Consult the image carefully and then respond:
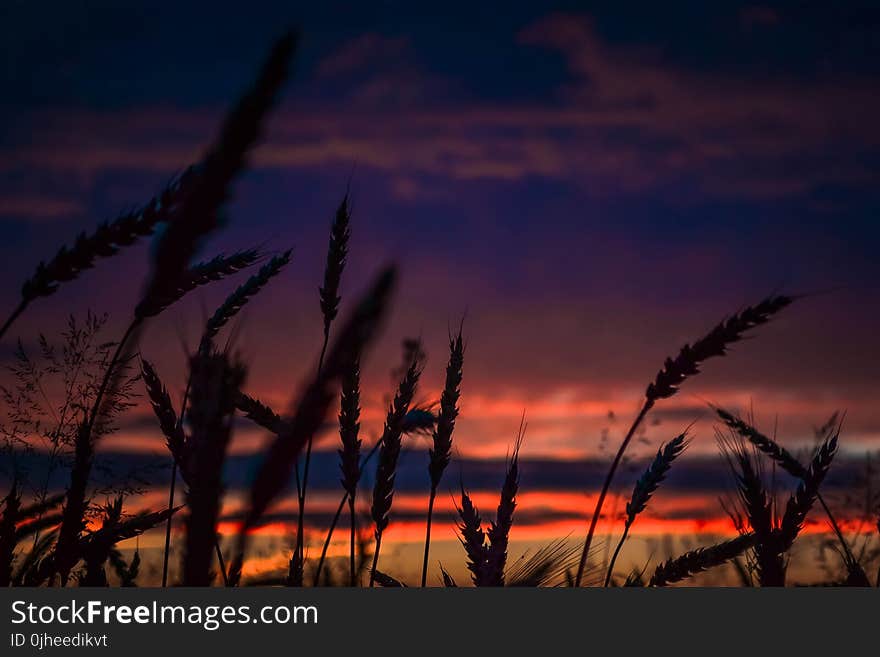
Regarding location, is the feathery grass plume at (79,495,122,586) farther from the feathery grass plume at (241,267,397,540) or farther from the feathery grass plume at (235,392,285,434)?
the feathery grass plume at (241,267,397,540)

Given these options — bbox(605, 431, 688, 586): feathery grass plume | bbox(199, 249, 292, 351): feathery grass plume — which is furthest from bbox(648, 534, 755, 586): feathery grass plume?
bbox(199, 249, 292, 351): feathery grass plume

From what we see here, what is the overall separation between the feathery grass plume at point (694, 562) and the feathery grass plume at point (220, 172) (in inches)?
84.4

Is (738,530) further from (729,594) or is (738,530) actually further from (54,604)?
(54,604)

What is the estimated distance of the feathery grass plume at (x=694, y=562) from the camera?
324cm

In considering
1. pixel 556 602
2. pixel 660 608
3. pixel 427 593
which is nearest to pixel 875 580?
pixel 660 608

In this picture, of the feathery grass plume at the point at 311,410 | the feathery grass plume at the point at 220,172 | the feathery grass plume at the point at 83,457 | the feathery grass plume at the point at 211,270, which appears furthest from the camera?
the feathery grass plume at the point at 211,270

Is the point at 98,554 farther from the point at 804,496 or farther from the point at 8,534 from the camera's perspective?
the point at 804,496

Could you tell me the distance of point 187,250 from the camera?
69.4 inches

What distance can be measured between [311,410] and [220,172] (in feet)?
1.94

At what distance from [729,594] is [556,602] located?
545 millimetres

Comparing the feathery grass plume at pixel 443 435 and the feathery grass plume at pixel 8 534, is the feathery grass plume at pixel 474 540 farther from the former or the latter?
the feathery grass plume at pixel 8 534

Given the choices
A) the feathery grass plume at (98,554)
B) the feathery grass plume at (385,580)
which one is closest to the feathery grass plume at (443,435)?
the feathery grass plume at (385,580)

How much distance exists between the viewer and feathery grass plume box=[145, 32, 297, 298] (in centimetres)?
168

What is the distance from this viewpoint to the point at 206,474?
1.32m
